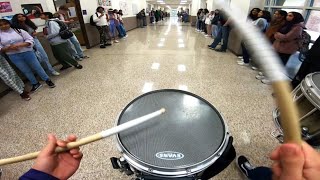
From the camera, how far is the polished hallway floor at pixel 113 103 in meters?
1.59

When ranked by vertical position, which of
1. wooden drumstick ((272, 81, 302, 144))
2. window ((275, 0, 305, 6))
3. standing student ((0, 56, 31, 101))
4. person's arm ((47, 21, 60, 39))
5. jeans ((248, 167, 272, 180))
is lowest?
jeans ((248, 167, 272, 180))

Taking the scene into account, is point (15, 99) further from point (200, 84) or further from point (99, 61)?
point (200, 84)

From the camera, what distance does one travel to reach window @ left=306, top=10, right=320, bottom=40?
2852mm

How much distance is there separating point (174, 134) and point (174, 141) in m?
0.04

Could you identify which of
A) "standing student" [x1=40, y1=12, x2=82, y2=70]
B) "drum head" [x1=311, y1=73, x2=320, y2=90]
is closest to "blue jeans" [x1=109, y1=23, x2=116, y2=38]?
"standing student" [x1=40, y1=12, x2=82, y2=70]

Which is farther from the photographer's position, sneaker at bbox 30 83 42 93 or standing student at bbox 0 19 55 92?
sneaker at bbox 30 83 42 93

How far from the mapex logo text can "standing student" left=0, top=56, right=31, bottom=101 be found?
2554mm

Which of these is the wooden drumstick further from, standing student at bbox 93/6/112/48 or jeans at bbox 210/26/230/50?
standing student at bbox 93/6/112/48

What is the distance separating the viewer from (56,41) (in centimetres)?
324

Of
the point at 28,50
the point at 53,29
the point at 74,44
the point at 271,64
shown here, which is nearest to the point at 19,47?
the point at 28,50

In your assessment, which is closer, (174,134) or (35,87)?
(174,134)

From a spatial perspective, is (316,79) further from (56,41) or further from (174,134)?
→ (56,41)

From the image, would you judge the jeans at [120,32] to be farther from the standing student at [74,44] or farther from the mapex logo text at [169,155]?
the mapex logo text at [169,155]

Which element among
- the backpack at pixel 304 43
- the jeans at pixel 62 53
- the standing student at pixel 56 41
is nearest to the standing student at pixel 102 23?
the standing student at pixel 56 41
